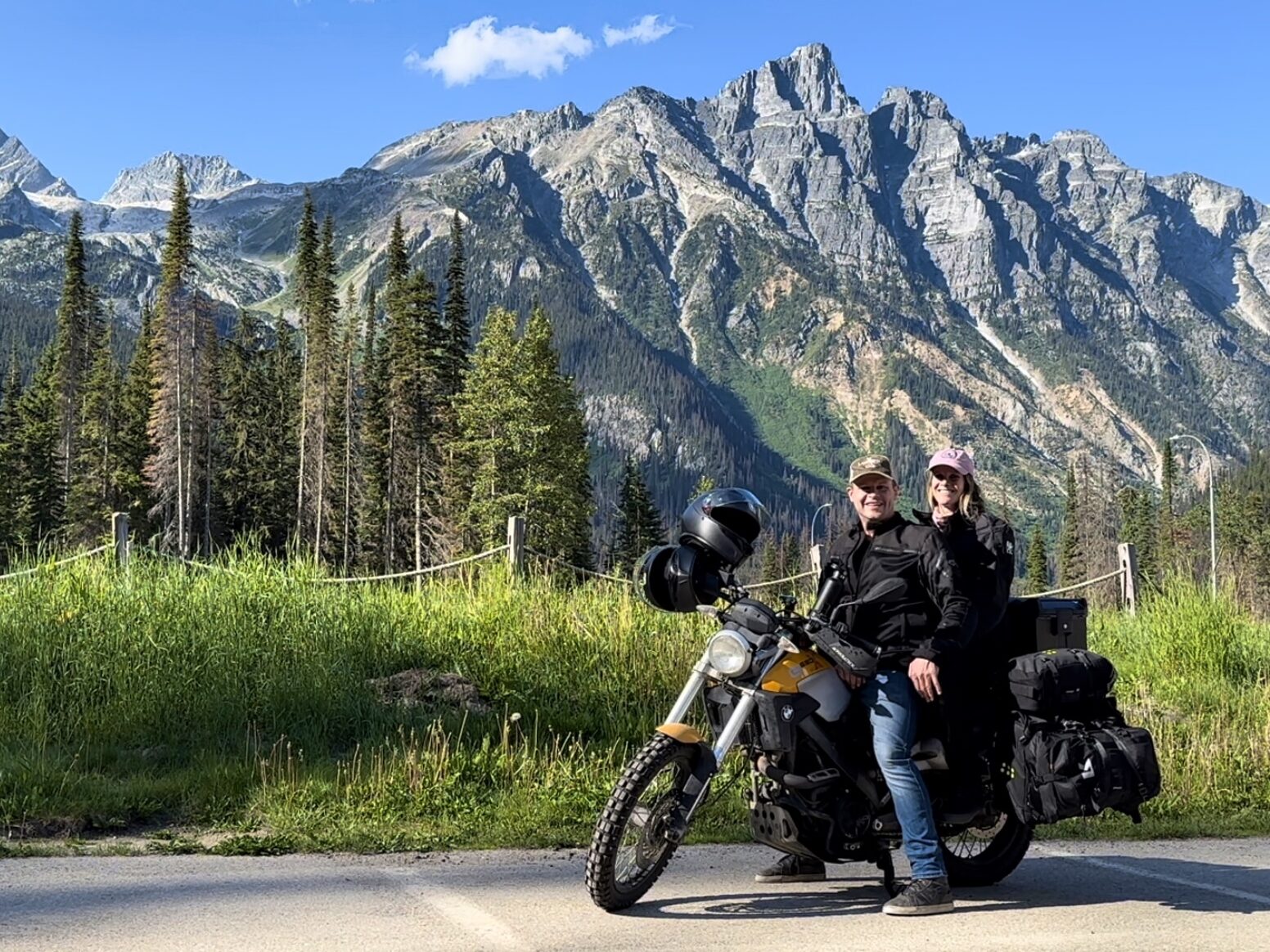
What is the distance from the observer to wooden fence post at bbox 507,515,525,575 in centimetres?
1427

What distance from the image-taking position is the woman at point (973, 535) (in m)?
5.79

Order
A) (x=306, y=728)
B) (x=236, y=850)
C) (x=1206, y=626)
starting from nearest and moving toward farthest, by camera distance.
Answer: (x=236, y=850), (x=306, y=728), (x=1206, y=626)

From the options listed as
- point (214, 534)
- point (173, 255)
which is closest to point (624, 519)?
point (214, 534)

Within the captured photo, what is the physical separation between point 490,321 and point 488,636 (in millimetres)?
50509

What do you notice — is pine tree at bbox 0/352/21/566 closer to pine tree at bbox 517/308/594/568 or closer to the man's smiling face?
pine tree at bbox 517/308/594/568

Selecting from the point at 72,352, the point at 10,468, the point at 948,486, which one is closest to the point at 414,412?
the point at 10,468

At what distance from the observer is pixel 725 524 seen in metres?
5.54

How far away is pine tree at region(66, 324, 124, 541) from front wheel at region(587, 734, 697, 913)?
57206mm

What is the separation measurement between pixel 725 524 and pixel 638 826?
4.38 feet

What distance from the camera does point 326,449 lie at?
66.1 metres

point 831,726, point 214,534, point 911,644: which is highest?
point 214,534

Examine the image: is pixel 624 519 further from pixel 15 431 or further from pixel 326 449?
→ pixel 15 431

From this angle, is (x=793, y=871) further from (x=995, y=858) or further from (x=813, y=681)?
(x=813, y=681)

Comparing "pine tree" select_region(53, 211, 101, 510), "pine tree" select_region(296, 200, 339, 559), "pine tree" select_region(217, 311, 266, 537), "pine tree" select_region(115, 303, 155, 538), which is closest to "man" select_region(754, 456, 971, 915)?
"pine tree" select_region(296, 200, 339, 559)
